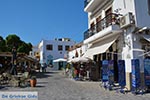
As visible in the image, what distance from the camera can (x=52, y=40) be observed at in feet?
202

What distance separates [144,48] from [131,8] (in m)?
2.67

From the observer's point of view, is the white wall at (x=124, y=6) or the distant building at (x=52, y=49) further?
the distant building at (x=52, y=49)

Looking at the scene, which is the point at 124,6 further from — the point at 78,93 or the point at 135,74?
the point at 78,93

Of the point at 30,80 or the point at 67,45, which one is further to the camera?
the point at 67,45

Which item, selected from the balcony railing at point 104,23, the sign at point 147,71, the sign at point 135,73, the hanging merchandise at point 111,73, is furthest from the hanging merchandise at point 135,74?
the balcony railing at point 104,23

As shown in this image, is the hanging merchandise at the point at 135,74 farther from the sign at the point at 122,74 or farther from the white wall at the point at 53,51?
the white wall at the point at 53,51

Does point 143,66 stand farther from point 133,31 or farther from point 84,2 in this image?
point 84,2

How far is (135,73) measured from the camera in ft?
41.1

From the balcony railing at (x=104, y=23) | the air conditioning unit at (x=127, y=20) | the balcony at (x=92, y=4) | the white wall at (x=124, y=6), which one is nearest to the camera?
the air conditioning unit at (x=127, y=20)

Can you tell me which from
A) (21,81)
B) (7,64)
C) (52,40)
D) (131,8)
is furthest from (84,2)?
(52,40)

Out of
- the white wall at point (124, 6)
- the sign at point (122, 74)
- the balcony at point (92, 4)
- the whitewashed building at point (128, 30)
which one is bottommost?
the sign at point (122, 74)

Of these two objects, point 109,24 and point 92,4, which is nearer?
point 109,24

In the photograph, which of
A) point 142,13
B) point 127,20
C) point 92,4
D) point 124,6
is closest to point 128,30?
point 127,20

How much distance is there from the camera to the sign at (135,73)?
12413 mm
